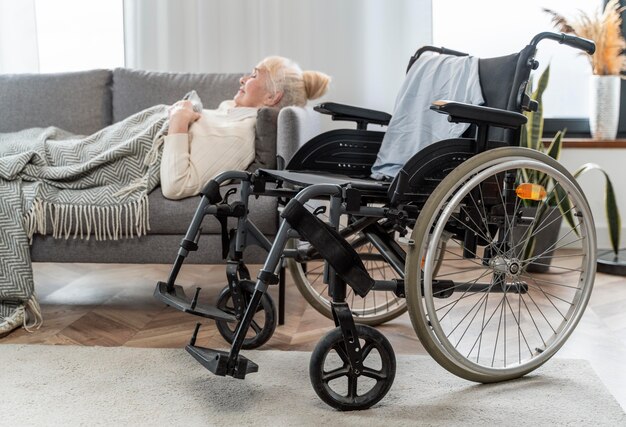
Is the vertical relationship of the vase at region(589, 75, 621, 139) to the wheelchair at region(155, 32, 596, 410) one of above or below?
above

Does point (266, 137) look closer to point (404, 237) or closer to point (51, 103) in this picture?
point (404, 237)

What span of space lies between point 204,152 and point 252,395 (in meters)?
0.92

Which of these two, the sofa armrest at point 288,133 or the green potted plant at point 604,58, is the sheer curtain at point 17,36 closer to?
the sofa armrest at point 288,133

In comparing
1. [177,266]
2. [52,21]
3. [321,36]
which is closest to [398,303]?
[177,266]

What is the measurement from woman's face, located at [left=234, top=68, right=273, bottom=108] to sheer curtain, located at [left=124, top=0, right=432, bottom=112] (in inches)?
35.3

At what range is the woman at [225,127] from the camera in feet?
7.65

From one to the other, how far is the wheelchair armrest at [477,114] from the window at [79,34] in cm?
232

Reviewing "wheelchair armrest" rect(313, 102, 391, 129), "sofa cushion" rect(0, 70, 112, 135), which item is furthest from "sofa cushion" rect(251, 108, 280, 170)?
"sofa cushion" rect(0, 70, 112, 135)

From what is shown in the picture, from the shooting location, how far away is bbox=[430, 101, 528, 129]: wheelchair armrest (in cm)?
170

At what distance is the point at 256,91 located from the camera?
2.62 meters

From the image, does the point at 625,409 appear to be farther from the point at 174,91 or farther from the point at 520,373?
the point at 174,91

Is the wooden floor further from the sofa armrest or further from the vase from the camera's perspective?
the vase

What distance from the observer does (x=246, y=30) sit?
3.50 meters

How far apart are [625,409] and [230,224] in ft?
3.90
